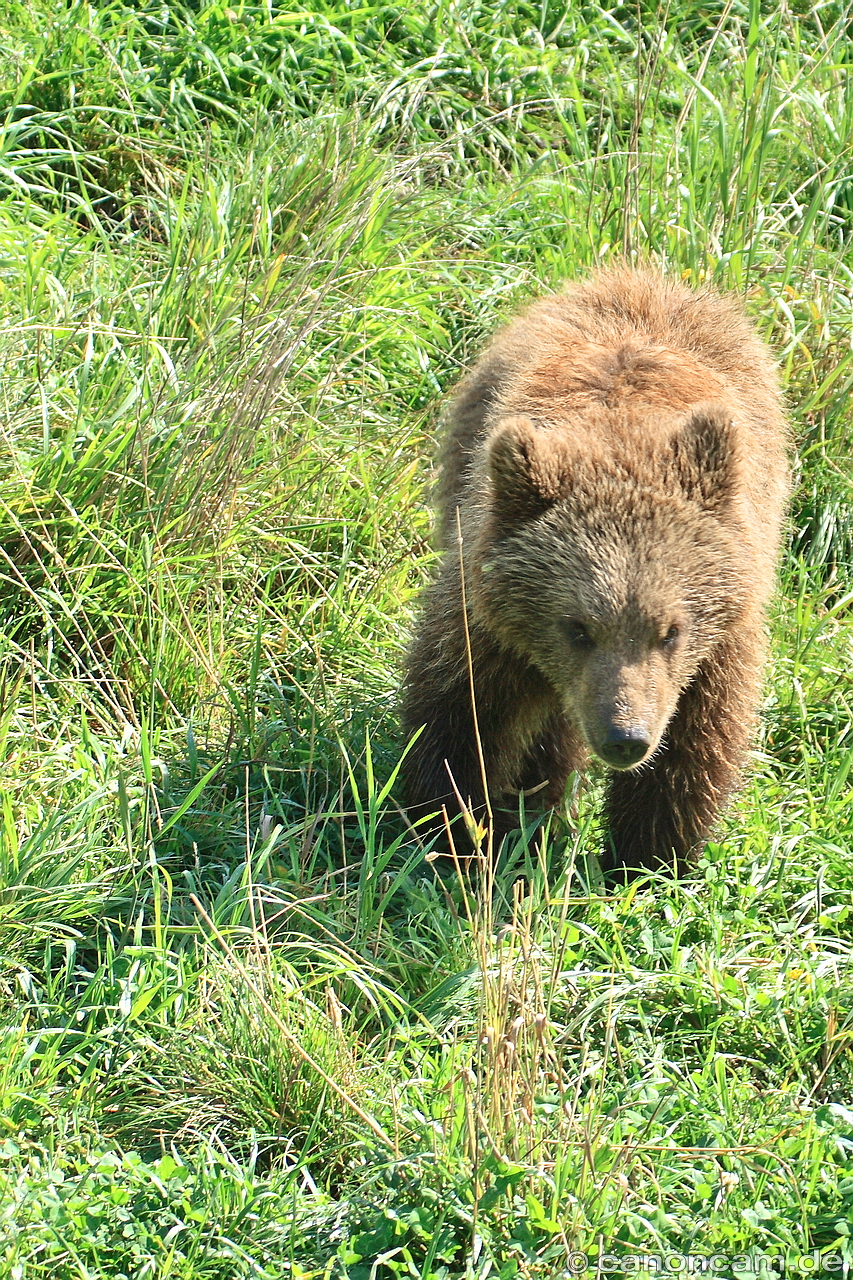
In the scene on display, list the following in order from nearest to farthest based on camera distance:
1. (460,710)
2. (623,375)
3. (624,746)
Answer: (624,746) → (623,375) → (460,710)

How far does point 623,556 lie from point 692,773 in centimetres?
88

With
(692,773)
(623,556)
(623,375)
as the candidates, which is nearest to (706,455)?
(623,556)

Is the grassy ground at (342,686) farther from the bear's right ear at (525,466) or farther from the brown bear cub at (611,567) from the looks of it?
the bear's right ear at (525,466)

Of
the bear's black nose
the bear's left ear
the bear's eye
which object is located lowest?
the bear's black nose

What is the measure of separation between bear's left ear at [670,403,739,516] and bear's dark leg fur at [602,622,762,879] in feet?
1.55

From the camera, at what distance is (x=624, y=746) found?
401 centimetres

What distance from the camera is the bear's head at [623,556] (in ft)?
13.4

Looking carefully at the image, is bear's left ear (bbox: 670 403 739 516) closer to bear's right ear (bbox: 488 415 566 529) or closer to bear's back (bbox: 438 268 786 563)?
bear's back (bbox: 438 268 786 563)

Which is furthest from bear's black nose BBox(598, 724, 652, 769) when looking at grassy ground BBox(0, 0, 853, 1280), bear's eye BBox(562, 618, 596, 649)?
grassy ground BBox(0, 0, 853, 1280)

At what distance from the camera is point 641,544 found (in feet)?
13.5

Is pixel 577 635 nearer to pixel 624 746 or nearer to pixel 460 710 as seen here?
pixel 624 746

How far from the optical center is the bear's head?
13.4ft

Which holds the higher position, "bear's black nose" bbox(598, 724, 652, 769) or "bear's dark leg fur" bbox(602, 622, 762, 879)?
"bear's black nose" bbox(598, 724, 652, 769)

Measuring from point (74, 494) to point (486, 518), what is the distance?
1.70 metres
